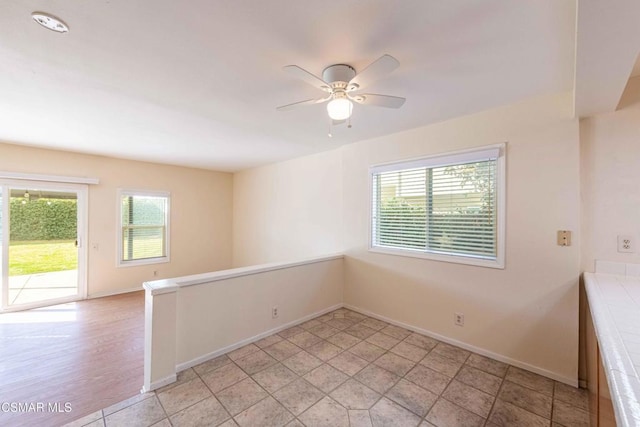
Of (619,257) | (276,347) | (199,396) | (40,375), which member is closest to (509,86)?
(619,257)

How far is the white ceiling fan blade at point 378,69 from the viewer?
1.48 meters

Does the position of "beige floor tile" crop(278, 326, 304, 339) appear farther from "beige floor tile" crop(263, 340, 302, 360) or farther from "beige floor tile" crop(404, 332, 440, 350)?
"beige floor tile" crop(404, 332, 440, 350)

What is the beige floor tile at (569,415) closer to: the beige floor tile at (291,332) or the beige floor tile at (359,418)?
the beige floor tile at (359,418)

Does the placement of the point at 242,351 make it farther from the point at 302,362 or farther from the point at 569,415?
the point at 569,415

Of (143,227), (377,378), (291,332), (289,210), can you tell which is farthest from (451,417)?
(143,227)

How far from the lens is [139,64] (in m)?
1.86

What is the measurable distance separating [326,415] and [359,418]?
0.23m

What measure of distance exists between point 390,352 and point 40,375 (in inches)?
128

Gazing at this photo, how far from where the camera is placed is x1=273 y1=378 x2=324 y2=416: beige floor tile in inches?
77.1

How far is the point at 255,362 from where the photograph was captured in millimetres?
2525

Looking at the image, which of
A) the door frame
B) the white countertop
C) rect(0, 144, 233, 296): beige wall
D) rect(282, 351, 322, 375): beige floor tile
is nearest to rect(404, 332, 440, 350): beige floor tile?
rect(282, 351, 322, 375): beige floor tile

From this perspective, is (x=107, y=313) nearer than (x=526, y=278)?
No

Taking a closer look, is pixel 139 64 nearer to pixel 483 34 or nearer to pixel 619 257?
pixel 483 34

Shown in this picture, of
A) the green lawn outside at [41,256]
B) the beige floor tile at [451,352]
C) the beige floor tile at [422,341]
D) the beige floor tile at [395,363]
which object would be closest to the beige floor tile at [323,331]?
the beige floor tile at [395,363]
